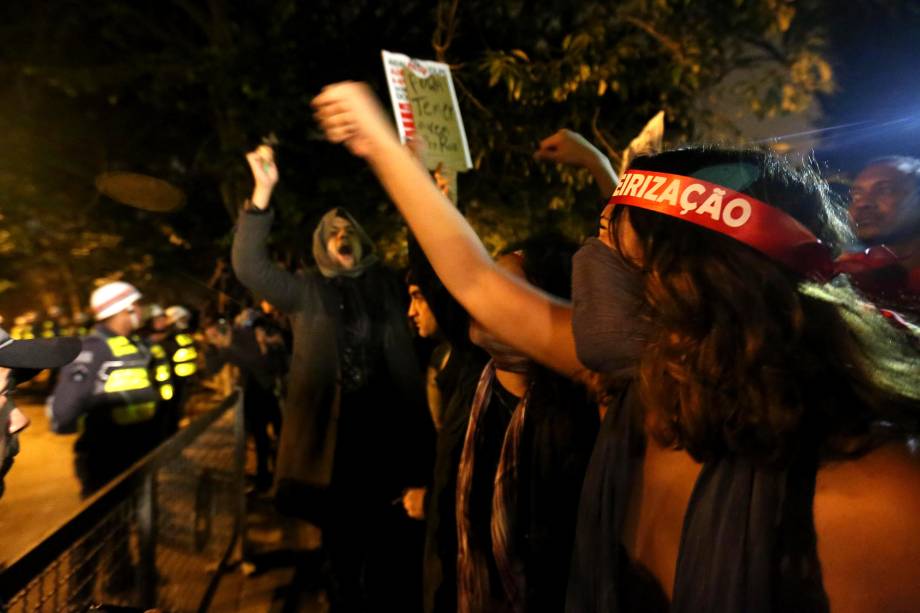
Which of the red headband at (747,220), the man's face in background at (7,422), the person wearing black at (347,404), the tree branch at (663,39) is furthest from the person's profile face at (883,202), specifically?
the tree branch at (663,39)

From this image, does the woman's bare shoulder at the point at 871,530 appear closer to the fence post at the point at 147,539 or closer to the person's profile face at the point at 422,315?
the person's profile face at the point at 422,315

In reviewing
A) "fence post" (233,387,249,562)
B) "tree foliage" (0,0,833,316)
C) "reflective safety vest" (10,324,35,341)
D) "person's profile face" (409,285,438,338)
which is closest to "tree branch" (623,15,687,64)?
"tree foliage" (0,0,833,316)

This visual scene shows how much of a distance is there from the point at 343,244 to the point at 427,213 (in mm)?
2768

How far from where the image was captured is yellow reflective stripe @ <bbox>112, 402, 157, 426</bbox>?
4.54 meters

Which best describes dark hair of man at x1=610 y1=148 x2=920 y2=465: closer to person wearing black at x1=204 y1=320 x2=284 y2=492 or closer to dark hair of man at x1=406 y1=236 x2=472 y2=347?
dark hair of man at x1=406 y1=236 x2=472 y2=347

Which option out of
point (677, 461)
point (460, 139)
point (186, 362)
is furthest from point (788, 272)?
point (186, 362)

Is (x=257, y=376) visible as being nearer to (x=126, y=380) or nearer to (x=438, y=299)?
(x=126, y=380)

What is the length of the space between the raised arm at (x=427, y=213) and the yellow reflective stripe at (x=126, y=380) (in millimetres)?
3928

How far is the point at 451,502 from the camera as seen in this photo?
2.58m

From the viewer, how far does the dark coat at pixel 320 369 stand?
3.41m

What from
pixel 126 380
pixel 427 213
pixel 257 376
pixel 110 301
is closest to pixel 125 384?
pixel 126 380

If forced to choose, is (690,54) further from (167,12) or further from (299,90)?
(167,12)

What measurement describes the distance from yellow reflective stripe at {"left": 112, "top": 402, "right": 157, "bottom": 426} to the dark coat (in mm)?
1551

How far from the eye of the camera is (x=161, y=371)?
5.20 m
